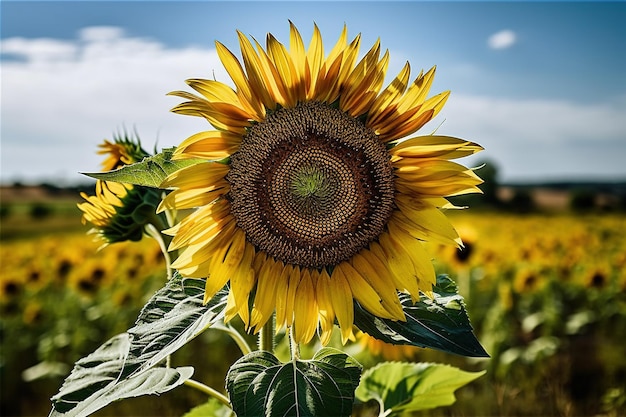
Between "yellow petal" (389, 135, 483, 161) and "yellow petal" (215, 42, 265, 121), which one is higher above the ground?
"yellow petal" (215, 42, 265, 121)

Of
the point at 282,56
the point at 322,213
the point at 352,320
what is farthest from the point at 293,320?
the point at 282,56

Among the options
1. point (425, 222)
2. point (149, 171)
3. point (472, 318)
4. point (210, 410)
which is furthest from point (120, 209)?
point (472, 318)

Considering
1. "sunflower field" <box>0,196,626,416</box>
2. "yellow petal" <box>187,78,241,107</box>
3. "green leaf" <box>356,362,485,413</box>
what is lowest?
"sunflower field" <box>0,196,626,416</box>

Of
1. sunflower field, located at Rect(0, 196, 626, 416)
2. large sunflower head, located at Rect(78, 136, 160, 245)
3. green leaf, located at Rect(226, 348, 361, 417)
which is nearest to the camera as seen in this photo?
green leaf, located at Rect(226, 348, 361, 417)

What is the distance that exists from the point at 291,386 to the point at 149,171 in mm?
475

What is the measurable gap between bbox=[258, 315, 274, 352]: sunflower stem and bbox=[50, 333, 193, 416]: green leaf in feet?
0.52

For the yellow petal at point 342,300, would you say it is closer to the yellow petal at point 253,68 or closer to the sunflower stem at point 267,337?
the sunflower stem at point 267,337

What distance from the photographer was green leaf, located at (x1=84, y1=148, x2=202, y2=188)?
1.16m

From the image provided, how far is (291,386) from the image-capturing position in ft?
3.84

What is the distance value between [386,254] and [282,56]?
455 millimetres

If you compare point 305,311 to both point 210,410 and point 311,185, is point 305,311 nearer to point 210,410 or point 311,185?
point 311,185

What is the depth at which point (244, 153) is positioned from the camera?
128 cm

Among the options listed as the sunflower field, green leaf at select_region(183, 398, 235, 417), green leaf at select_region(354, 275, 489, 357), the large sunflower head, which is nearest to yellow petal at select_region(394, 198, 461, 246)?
green leaf at select_region(354, 275, 489, 357)

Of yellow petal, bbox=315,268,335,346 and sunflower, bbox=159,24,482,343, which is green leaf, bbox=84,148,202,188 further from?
yellow petal, bbox=315,268,335,346
